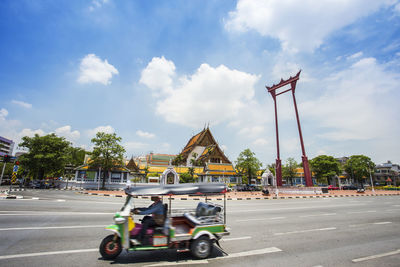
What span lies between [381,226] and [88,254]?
12012mm

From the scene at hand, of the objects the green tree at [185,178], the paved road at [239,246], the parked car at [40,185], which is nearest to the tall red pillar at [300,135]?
the green tree at [185,178]

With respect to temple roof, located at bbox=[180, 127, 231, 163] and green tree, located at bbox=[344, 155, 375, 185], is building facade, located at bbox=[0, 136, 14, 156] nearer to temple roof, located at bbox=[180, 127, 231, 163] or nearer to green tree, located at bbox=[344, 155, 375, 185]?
temple roof, located at bbox=[180, 127, 231, 163]

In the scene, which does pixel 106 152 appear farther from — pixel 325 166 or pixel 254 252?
pixel 325 166

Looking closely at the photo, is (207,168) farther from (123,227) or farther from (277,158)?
(123,227)

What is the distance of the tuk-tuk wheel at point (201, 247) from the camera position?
482 cm

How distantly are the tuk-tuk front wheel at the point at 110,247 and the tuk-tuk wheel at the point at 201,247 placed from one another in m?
1.82

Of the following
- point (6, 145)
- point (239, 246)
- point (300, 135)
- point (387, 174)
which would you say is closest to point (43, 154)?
point (239, 246)

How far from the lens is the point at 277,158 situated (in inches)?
1478

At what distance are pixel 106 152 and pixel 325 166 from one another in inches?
2357

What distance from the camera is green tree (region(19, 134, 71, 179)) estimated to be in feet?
108

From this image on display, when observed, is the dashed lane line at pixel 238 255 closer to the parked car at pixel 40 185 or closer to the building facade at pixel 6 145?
the parked car at pixel 40 185

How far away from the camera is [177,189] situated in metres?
5.21

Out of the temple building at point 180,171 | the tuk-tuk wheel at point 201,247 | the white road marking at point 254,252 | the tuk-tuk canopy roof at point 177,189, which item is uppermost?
the temple building at point 180,171

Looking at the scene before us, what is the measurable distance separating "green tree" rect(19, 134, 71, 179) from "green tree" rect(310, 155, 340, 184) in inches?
2596
